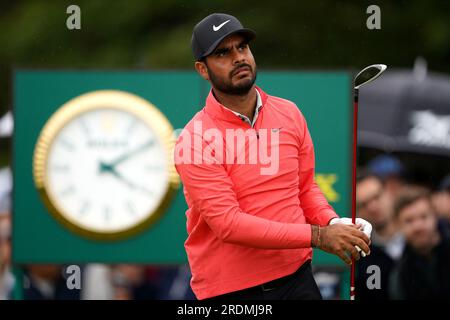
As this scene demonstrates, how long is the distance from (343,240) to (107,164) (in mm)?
2351

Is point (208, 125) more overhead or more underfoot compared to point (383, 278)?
more overhead

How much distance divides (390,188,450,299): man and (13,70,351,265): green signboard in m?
→ 0.68

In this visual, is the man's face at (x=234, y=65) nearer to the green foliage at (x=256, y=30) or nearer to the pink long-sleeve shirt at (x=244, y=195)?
the pink long-sleeve shirt at (x=244, y=195)

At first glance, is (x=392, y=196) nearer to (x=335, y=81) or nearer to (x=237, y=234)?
(x=335, y=81)

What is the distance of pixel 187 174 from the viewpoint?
4.91 metres

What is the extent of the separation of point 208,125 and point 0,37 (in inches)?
337

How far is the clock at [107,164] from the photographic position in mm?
6867

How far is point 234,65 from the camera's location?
196 inches

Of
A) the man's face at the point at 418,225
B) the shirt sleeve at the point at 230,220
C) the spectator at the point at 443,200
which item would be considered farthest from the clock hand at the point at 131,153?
the spectator at the point at 443,200

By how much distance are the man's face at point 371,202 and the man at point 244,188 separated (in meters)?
2.66

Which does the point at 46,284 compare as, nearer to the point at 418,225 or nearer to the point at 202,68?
the point at 418,225

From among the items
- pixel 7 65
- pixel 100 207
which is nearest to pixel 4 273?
pixel 100 207

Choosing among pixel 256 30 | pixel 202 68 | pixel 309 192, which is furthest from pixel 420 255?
pixel 256 30

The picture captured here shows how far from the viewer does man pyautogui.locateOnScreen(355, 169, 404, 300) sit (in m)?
7.04
